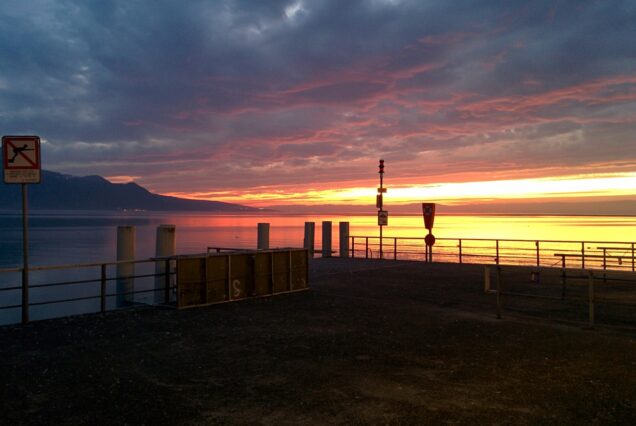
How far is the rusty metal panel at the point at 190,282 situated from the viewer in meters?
11.7

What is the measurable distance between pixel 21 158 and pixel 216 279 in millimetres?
5083

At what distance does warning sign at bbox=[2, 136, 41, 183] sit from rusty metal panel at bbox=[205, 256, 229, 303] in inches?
170

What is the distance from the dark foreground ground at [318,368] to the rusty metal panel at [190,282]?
421 mm

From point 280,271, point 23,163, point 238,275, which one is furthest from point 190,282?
point 23,163

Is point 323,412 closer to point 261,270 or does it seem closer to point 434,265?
point 261,270

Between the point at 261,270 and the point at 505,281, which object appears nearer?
the point at 261,270

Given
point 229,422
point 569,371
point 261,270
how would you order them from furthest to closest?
point 261,270 < point 569,371 < point 229,422

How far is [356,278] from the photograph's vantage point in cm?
1748

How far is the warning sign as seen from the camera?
32.7ft

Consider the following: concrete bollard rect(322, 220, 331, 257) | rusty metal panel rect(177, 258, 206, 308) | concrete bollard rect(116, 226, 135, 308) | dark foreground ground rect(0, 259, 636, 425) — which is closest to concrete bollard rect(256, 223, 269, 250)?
concrete bollard rect(322, 220, 331, 257)

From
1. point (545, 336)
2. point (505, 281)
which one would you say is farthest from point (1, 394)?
point (505, 281)

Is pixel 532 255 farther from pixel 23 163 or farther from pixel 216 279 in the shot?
pixel 23 163

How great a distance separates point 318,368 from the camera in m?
7.12

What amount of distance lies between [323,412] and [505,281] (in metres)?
13.2
